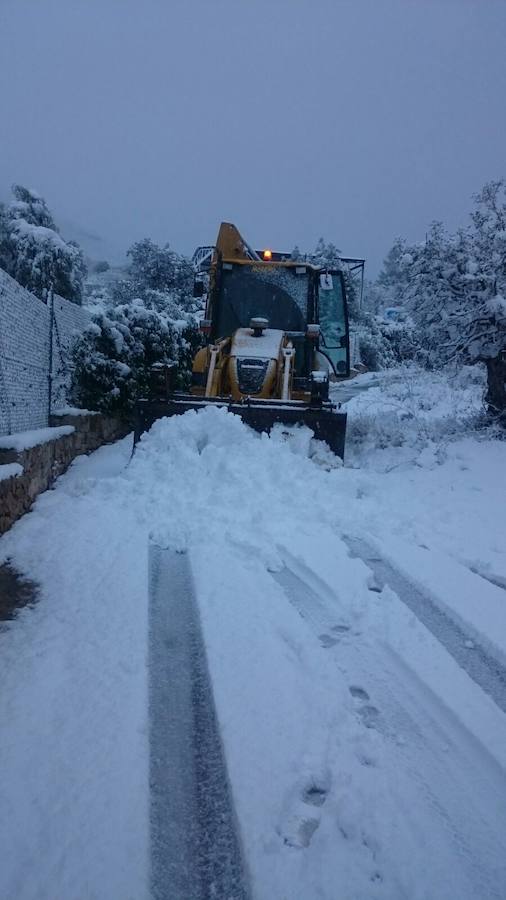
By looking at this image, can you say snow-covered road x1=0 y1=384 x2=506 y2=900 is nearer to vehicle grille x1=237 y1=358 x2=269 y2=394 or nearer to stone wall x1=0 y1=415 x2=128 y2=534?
stone wall x1=0 y1=415 x2=128 y2=534

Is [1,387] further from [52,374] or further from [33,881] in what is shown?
[33,881]

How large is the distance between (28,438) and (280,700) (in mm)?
4499

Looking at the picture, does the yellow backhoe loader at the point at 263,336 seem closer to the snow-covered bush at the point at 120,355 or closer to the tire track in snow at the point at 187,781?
the snow-covered bush at the point at 120,355

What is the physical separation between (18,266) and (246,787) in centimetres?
2103

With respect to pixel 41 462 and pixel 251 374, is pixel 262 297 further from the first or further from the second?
pixel 41 462

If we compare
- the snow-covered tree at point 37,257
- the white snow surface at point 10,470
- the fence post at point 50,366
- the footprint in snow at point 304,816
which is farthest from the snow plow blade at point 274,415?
the snow-covered tree at point 37,257

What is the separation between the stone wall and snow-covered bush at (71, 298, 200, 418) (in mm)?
757

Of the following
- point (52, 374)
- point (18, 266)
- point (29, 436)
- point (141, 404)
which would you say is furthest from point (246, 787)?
point (18, 266)

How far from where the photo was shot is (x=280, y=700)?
9.62ft

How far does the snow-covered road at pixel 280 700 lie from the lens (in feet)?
6.78

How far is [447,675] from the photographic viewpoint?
324cm

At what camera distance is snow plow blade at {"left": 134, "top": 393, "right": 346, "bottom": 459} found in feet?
26.4

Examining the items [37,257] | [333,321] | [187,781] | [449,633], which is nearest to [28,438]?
[449,633]

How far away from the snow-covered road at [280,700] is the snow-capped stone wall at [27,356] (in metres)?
1.65
